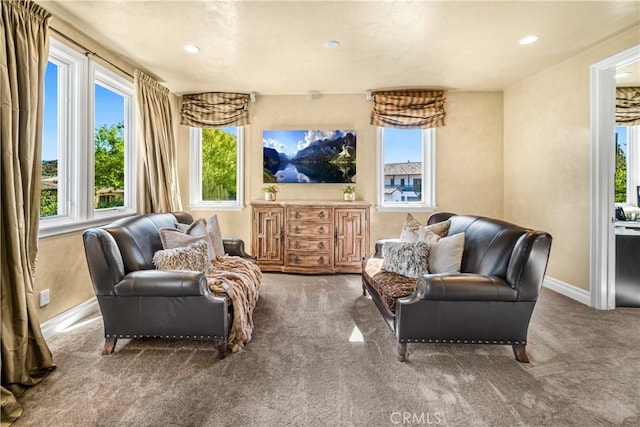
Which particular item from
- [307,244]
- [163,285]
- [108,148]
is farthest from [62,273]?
[307,244]

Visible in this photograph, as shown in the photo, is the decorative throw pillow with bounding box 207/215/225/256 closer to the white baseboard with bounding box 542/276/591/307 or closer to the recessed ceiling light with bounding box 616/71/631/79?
the white baseboard with bounding box 542/276/591/307

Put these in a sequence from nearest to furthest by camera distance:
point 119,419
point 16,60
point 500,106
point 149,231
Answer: point 119,419
point 16,60
point 149,231
point 500,106

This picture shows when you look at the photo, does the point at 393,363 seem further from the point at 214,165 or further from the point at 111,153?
the point at 214,165

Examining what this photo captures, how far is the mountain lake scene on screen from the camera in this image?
487 cm

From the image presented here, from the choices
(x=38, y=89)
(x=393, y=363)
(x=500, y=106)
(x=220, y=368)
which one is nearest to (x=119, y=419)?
(x=220, y=368)

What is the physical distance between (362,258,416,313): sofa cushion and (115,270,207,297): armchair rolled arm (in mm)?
1362

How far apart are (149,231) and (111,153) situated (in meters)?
1.41

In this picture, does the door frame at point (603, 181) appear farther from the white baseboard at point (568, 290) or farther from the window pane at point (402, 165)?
the window pane at point (402, 165)

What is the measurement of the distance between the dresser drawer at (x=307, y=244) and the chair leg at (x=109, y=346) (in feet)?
8.06

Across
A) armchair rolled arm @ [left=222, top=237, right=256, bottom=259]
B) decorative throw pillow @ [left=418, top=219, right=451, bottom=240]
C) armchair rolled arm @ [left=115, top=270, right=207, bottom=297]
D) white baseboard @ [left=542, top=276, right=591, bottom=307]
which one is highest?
decorative throw pillow @ [left=418, top=219, right=451, bottom=240]

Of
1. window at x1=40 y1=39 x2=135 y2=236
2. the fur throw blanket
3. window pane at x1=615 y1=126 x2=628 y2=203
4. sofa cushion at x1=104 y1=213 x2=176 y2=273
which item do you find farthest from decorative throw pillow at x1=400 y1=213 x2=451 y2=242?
window pane at x1=615 y1=126 x2=628 y2=203

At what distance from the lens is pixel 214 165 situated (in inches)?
200

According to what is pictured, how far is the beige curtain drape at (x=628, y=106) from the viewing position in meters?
4.48

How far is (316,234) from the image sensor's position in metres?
4.51
